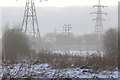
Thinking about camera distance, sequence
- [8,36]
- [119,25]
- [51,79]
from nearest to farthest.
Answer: [51,79]
[119,25]
[8,36]

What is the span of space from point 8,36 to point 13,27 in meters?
1.28

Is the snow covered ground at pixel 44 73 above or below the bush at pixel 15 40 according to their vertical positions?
below

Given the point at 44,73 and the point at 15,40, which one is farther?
the point at 15,40

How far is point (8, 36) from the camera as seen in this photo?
23.2 meters

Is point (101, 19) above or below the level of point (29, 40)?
above

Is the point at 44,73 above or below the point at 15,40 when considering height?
below

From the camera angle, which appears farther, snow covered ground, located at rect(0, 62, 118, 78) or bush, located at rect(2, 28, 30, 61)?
bush, located at rect(2, 28, 30, 61)

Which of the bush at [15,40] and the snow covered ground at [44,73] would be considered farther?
the bush at [15,40]

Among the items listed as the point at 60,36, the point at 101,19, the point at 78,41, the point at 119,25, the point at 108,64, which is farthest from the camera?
the point at 60,36

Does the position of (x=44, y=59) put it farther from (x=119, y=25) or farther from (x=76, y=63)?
(x=119, y=25)

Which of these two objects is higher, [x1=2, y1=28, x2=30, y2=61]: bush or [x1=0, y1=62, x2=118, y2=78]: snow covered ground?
[x1=2, y1=28, x2=30, y2=61]: bush

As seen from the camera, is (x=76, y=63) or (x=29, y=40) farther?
(x=29, y=40)

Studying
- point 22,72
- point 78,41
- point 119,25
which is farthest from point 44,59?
point 78,41

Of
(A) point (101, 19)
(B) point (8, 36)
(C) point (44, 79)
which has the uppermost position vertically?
(A) point (101, 19)
